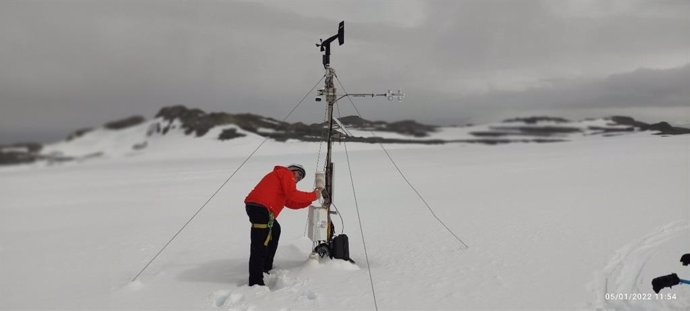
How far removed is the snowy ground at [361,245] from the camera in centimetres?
483

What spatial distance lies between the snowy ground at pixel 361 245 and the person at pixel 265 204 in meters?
0.29

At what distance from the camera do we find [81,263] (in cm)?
702

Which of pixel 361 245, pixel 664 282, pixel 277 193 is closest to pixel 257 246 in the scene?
pixel 277 193

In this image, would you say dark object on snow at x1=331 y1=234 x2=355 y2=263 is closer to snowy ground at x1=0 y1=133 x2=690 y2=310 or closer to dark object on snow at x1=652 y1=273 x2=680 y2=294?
snowy ground at x1=0 y1=133 x2=690 y2=310

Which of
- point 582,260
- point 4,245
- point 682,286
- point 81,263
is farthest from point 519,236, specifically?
point 4,245

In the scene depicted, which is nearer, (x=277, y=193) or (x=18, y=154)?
(x=18, y=154)

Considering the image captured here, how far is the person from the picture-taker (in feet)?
17.3

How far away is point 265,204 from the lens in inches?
208

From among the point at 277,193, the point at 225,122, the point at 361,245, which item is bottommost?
the point at 361,245

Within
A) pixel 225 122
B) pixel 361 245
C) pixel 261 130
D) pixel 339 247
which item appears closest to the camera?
pixel 339 247

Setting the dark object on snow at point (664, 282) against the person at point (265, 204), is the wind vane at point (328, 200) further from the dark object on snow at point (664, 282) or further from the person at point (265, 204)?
the dark object on snow at point (664, 282)

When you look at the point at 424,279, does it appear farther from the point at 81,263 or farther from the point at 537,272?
the point at 81,263

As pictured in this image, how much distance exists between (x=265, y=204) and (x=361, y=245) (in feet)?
8.58

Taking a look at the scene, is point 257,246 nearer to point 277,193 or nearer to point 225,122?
point 277,193
